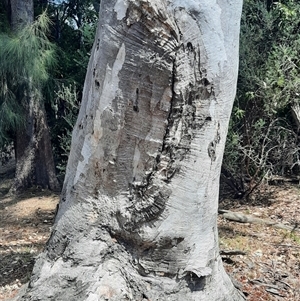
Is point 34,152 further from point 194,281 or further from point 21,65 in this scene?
point 194,281

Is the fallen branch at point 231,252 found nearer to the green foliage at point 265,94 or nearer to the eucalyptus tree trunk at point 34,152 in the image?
the green foliage at point 265,94

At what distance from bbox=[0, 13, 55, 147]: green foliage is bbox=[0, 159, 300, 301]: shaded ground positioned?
163 centimetres

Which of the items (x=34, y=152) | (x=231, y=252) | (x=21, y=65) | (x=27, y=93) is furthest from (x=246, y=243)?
(x=34, y=152)

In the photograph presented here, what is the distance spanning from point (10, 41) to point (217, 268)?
5083mm

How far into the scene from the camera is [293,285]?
317 cm

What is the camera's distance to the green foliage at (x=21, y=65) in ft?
20.3

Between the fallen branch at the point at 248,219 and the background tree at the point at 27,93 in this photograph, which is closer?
the fallen branch at the point at 248,219

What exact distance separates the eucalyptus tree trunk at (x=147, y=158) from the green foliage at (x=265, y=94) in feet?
11.5

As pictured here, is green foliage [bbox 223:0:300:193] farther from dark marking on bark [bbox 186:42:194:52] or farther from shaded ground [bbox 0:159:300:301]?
dark marking on bark [bbox 186:42:194:52]

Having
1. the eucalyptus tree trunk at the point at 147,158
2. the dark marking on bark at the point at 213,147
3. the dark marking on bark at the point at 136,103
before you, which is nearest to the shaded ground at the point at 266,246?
the eucalyptus tree trunk at the point at 147,158

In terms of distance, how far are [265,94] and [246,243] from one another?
7.17ft

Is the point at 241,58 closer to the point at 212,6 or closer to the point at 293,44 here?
the point at 293,44

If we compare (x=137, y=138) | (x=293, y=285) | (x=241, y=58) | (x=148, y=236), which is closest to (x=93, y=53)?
(x=137, y=138)

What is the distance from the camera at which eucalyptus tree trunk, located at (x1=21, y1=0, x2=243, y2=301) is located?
1.96 metres
